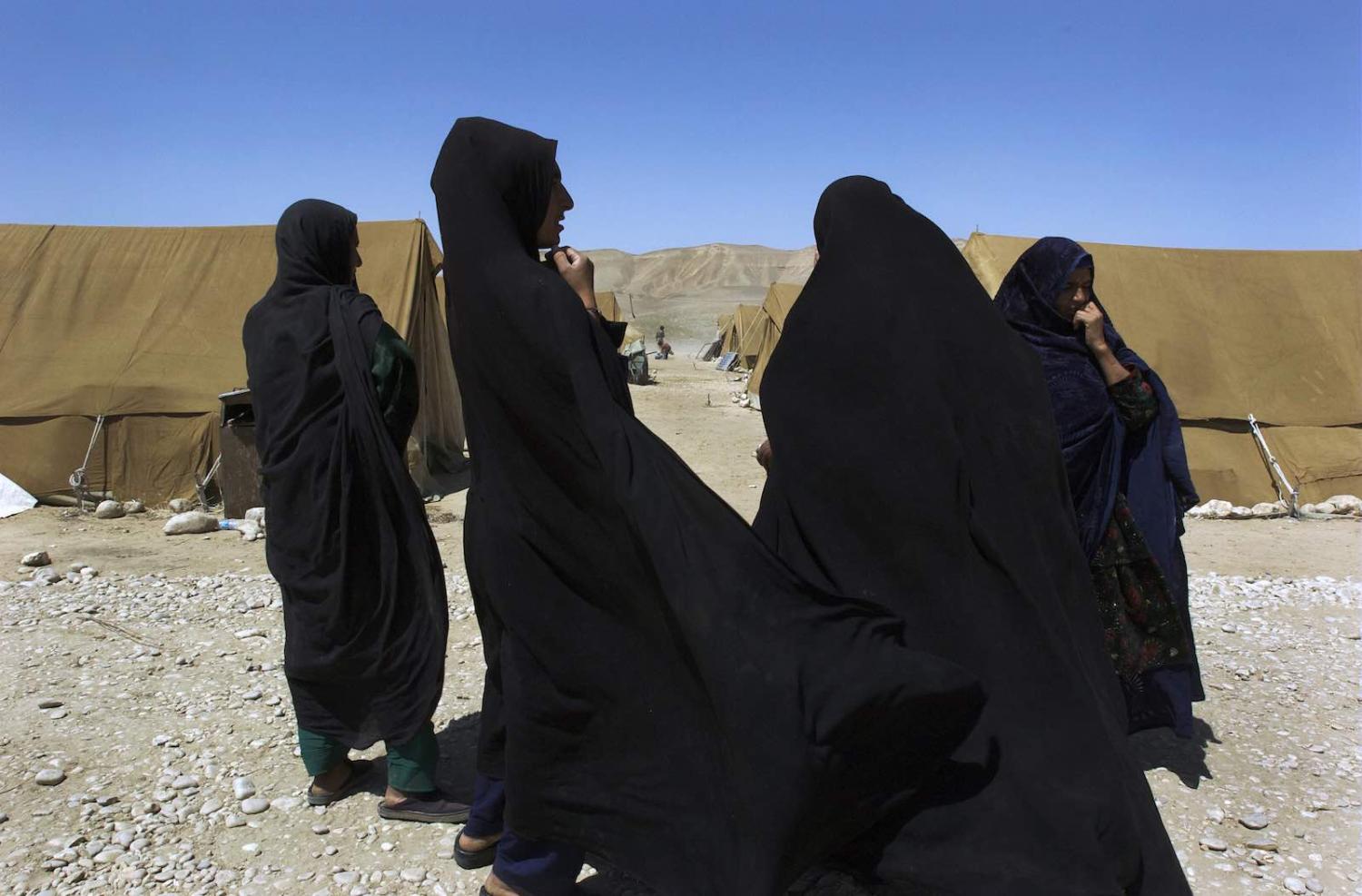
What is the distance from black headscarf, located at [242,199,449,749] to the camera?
2664 millimetres

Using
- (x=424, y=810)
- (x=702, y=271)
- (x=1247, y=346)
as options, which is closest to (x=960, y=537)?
(x=424, y=810)

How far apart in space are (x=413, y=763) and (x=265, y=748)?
2.72ft

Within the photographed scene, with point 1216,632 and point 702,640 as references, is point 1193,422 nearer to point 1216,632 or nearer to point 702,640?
point 1216,632

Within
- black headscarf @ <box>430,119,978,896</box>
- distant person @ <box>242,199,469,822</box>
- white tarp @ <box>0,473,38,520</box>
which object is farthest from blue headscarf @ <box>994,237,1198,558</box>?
white tarp @ <box>0,473,38,520</box>

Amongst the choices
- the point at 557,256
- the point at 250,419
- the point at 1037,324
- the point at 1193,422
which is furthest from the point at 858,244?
the point at 1193,422

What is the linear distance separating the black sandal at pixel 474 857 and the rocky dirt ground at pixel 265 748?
1.3 inches

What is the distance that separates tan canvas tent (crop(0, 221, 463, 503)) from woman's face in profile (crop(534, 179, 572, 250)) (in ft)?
21.5

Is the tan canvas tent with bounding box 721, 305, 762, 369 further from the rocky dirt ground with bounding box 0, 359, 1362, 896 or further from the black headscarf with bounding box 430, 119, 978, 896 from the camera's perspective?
the black headscarf with bounding box 430, 119, 978, 896

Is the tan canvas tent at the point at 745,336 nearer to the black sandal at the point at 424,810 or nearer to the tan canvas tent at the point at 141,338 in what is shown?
the tan canvas tent at the point at 141,338

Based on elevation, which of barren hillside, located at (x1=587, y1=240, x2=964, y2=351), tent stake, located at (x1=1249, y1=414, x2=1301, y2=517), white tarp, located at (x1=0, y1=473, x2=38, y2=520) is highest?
barren hillside, located at (x1=587, y1=240, x2=964, y2=351)

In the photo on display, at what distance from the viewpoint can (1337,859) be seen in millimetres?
2594

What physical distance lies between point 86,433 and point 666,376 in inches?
586

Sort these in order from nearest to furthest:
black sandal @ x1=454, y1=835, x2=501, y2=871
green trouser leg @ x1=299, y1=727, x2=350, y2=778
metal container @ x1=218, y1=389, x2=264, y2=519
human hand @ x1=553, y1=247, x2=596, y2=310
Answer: human hand @ x1=553, y1=247, x2=596, y2=310 < black sandal @ x1=454, y1=835, x2=501, y2=871 < green trouser leg @ x1=299, y1=727, x2=350, y2=778 < metal container @ x1=218, y1=389, x2=264, y2=519

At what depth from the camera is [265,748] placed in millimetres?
3258
